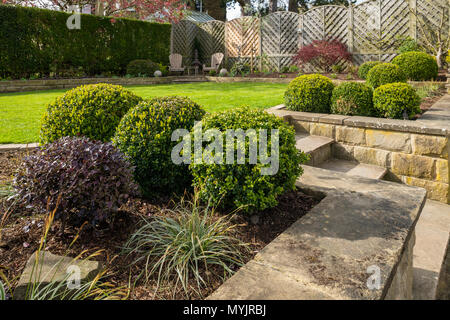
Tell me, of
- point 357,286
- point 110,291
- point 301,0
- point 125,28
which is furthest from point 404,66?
point 301,0

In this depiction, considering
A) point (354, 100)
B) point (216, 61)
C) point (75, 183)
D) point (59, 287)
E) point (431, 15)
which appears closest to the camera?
point (59, 287)

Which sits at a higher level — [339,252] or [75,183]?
[75,183]

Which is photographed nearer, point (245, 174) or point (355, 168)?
point (245, 174)

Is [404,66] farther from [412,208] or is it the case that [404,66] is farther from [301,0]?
[301,0]

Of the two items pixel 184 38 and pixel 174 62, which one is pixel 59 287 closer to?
pixel 174 62

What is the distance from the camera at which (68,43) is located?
1052cm

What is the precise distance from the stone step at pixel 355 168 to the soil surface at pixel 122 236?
171 centimetres

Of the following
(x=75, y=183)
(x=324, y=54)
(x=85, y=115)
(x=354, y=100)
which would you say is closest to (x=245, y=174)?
(x=75, y=183)

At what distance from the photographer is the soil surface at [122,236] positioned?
5.14 feet

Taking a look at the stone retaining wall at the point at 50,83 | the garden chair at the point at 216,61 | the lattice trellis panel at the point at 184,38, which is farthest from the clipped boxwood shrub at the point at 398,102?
the lattice trellis panel at the point at 184,38

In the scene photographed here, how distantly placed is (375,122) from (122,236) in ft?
10.9

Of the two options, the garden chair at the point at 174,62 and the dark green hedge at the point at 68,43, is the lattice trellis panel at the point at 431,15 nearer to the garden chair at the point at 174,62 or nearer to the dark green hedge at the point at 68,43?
the garden chair at the point at 174,62

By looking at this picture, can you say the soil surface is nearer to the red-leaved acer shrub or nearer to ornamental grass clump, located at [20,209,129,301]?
ornamental grass clump, located at [20,209,129,301]

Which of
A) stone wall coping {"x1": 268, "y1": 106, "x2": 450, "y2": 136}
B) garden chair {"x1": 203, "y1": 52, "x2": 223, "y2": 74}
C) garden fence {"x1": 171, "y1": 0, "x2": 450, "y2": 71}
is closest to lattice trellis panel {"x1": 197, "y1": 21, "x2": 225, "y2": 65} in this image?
garden fence {"x1": 171, "y1": 0, "x2": 450, "y2": 71}
